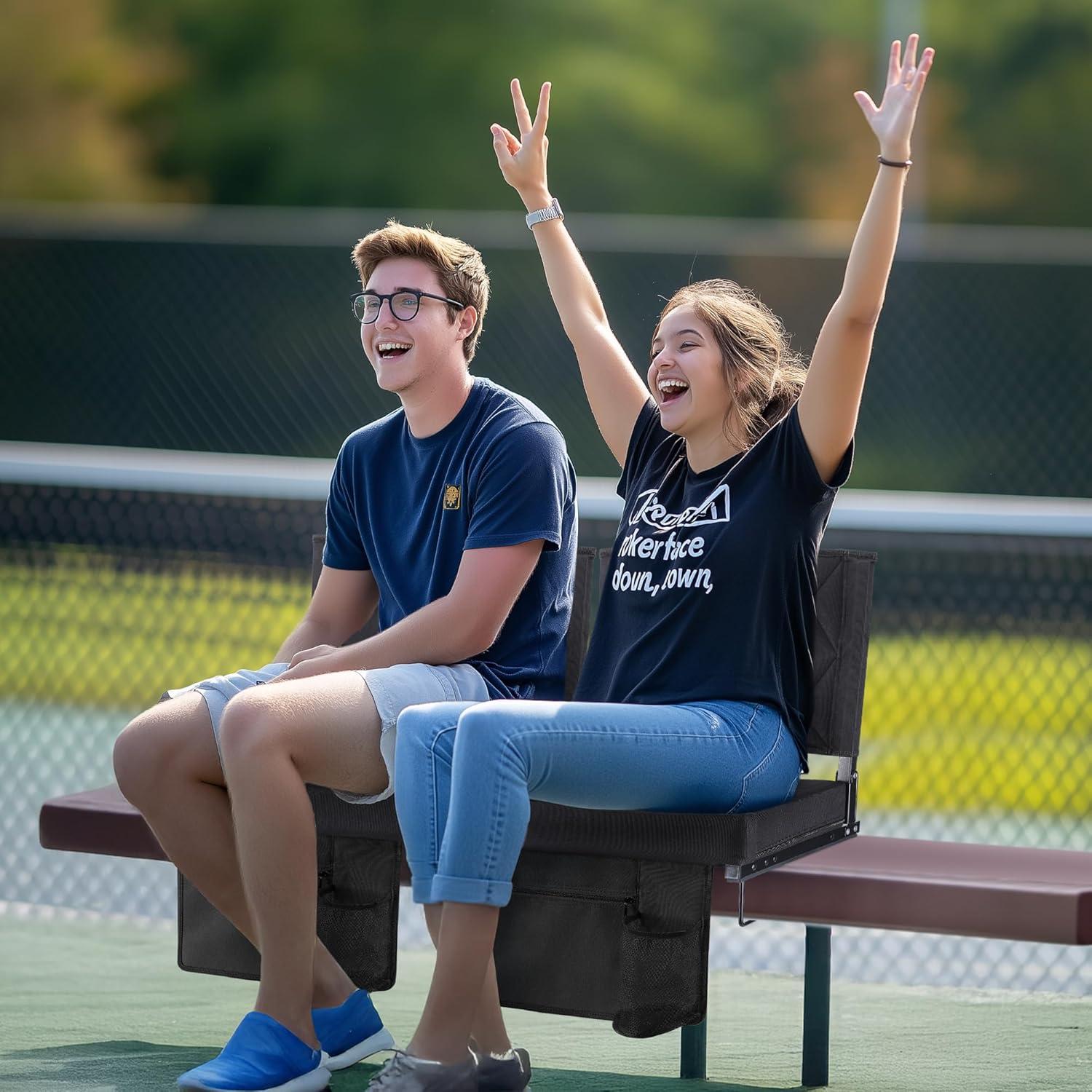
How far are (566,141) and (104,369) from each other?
14.5 metres

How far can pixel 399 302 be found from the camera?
139 inches

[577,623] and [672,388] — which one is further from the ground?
[672,388]

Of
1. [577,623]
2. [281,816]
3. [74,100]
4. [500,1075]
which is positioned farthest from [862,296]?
[74,100]

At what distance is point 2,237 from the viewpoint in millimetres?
9617

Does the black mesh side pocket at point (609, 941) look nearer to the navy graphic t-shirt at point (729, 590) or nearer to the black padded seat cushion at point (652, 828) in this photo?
the black padded seat cushion at point (652, 828)

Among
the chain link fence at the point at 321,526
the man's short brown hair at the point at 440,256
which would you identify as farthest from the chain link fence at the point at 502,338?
the man's short brown hair at the point at 440,256

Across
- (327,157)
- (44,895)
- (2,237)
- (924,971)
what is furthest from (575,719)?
(327,157)

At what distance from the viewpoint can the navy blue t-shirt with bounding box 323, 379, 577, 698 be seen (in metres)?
3.34

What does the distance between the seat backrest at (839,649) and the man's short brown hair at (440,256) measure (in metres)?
0.79

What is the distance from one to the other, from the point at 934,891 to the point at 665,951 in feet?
1.45

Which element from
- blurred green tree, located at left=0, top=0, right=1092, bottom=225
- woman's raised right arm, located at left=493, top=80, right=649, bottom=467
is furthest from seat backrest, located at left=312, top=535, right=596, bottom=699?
blurred green tree, located at left=0, top=0, right=1092, bottom=225

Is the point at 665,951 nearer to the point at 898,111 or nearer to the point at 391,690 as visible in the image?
the point at 391,690

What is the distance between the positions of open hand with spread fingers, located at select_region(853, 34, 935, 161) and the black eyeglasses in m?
0.87

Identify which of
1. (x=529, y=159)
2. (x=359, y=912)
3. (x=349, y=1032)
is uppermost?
(x=529, y=159)
